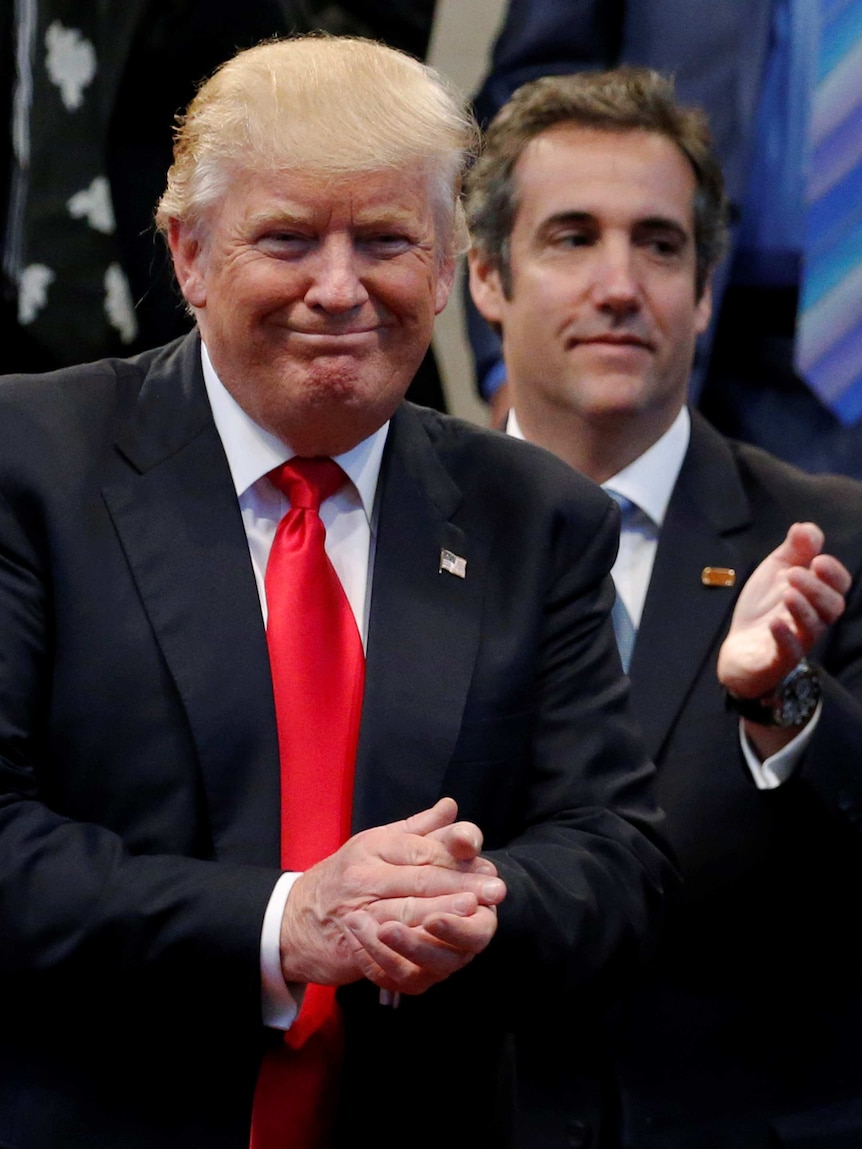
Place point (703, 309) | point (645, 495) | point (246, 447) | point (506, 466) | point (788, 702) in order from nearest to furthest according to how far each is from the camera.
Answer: point (246, 447) < point (506, 466) < point (788, 702) < point (645, 495) < point (703, 309)

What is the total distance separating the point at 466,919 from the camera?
5.90 feet

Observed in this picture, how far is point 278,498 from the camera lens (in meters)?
2.08

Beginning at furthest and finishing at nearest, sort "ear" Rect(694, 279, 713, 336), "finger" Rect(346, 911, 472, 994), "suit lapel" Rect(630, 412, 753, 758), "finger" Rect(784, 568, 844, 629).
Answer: "ear" Rect(694, 279, 713, 336)
"suit lapel" Rect(630, 412, 753, 758)
"finger" Rect(784, 568, 844, 629)
"finger" Rect(346, 911, 472, 994)

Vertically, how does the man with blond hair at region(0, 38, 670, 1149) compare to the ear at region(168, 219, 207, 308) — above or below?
below

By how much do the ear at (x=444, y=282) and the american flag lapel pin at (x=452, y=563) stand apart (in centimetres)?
25

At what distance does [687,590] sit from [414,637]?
783mm

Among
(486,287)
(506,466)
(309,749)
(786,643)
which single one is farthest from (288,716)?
(486,287)

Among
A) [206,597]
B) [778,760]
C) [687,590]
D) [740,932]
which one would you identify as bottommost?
[740,932]

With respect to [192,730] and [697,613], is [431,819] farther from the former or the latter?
[697,613]

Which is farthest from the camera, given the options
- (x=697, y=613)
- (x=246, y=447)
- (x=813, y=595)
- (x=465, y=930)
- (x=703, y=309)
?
(x=703, y=309)

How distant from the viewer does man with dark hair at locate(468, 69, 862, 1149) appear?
Answer: 251cm

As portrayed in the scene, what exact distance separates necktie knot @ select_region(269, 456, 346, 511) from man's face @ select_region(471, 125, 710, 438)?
2.99ft

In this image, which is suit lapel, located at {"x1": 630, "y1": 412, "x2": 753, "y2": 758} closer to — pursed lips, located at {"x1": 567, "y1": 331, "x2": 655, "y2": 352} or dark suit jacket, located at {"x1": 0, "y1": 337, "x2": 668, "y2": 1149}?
pursed lips, located at {"x1": 567, "y1": 331, "x2": 655, "y2": 352}

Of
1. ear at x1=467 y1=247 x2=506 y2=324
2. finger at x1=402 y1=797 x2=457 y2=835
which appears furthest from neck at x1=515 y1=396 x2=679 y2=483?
finger at x1=402 y1=797 x2=457 y2=835
